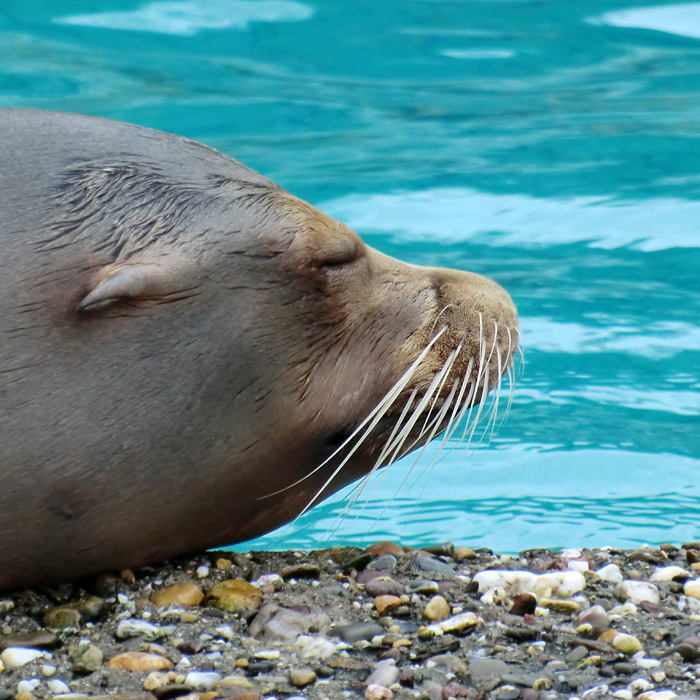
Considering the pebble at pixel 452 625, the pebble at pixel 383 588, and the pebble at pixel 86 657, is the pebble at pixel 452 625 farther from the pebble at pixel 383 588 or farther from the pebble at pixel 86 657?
the pebble at pixel 86 657

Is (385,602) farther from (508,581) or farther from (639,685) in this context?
(639,685)

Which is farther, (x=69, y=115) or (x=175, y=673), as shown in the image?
(x=69, y=115)

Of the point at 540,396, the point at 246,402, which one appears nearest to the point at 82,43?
the point at 540,396

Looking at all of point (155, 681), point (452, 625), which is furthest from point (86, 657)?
point (452, 625)

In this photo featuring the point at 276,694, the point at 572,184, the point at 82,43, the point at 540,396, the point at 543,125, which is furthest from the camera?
the point at 82,43

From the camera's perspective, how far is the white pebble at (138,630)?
3.18 m

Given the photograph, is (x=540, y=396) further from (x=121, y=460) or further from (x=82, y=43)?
(x=82, y=43)

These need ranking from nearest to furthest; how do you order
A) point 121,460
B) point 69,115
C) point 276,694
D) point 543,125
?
point 276,694, point 121,460, point 69,115, point 543,125

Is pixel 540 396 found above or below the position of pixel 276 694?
below

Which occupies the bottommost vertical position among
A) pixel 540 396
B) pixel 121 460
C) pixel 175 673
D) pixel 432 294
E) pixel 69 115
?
pixel 540 396

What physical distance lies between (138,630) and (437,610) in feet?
2.69

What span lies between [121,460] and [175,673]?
0.63 meters

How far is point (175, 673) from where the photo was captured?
293cm

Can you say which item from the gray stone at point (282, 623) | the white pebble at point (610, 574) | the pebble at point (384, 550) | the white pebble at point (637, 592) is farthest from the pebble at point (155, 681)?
the white pebble at point (610, 574)
